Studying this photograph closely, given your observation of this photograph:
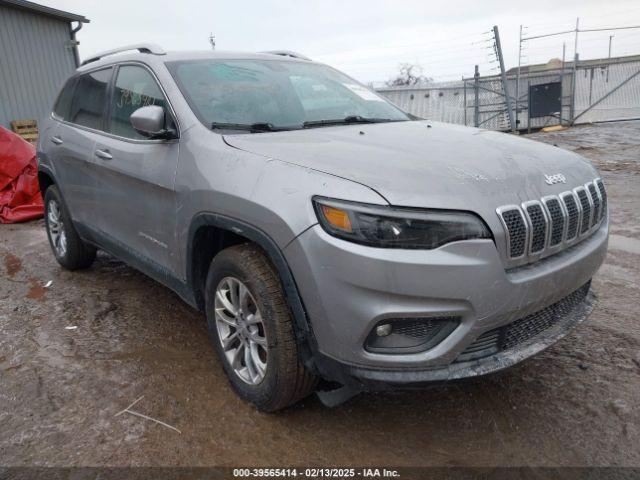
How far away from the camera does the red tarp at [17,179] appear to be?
23.1 ft

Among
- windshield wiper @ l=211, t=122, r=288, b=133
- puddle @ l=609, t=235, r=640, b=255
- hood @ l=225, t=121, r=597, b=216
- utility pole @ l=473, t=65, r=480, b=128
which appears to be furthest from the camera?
utility pole @ l=473, t=65, r=480, b=128

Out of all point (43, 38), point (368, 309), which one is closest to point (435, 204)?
point (368, 309)

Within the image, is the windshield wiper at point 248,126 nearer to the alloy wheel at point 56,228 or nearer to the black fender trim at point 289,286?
the black fender trim at point 289,286

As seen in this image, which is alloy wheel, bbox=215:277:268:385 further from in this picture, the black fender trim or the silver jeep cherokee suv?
the black fender trim

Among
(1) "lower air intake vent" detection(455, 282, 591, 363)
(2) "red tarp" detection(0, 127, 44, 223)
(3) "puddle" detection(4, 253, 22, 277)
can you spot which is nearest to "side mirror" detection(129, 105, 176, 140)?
(1) "lower air intake vent" detection(455, 282, 591, 363)

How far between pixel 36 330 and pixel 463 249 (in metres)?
3.09

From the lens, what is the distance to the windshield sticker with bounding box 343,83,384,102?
12.0 ft

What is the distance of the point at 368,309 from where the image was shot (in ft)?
6.36

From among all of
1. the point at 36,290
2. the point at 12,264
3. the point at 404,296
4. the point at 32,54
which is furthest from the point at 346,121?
the point at 32,54

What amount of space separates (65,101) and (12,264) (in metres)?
1.87

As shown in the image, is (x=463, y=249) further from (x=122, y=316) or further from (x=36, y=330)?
(x=36, y=330)

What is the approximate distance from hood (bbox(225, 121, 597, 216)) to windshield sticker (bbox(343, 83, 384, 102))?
2.71 feet

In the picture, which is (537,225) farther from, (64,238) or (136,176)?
(64,238)

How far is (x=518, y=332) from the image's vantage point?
2.20 metres
